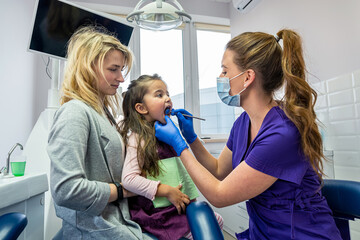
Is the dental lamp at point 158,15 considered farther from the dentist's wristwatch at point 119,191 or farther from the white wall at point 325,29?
the white wall at point 325,29

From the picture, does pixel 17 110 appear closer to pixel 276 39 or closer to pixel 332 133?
pixel 276 39

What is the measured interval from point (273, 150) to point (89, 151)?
2.19 ft

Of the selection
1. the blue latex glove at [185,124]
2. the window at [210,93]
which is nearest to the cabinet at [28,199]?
the blue latex glove at [185,124]

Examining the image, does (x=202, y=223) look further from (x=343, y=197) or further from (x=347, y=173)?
(x=347, y=173)

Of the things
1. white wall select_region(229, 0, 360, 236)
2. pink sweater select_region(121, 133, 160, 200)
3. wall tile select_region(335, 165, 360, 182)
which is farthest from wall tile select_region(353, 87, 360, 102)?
pink sweater select_region(121, 133, 160, 200)

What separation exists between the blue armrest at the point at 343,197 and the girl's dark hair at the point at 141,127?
2.48 ft

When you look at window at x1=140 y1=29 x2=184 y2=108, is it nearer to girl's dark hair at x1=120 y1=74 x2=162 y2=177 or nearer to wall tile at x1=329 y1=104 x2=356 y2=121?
wall tile at x1=329 y1=104 x2=356 y2=121

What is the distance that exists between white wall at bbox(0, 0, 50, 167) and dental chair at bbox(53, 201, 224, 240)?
1457 mm

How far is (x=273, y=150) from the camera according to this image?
37.5 inches

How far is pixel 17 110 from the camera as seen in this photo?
2.22 meters

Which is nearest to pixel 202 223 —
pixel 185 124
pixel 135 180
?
pixel 135 180

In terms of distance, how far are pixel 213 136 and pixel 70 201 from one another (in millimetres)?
2856

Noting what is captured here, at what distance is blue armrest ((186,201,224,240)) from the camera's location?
86 cm

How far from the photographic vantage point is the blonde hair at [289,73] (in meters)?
0.97
